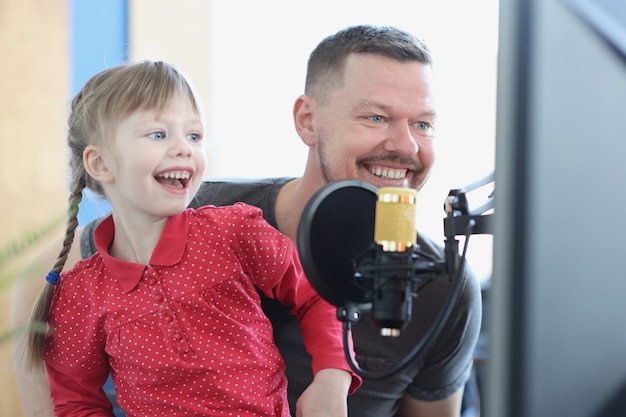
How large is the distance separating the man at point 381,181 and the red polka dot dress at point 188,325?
1.01 ft

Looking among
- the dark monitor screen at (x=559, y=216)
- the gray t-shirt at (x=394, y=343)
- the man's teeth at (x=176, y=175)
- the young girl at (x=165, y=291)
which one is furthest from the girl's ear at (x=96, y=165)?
the dark monitor screen at (x=559, y=216)

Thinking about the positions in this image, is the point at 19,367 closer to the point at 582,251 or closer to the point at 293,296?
the point at 293,296

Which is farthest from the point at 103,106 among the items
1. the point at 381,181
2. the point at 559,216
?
the point at 559,216

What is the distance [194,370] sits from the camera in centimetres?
118

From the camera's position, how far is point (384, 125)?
1634mm

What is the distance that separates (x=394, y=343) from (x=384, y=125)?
46cm

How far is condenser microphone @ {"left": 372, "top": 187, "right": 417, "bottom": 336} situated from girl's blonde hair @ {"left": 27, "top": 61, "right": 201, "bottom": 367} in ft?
1.86

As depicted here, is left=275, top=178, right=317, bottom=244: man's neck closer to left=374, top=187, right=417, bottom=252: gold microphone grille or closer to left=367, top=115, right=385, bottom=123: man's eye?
left=367, top=115, right=385, bottom=123: man's eye

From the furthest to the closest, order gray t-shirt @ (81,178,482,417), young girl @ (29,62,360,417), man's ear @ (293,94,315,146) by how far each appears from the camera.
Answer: man's ear @ (293,94,315,146)
gray t-shirt @ (81,178,482,417)
young girl @ (29,62,360,417)

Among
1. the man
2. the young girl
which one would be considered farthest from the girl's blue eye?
the man

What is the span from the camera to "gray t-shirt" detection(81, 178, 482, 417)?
5.22ft

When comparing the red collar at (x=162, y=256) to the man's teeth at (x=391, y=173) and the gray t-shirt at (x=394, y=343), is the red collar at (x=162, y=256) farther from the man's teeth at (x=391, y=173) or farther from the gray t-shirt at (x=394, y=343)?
the man's teeth at (x=391, y=173)

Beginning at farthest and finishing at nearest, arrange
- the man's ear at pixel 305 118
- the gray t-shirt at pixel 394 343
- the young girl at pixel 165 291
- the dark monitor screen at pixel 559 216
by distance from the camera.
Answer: the man's ear at pixel 305 118 < the gray t-shirt at pixel 394 343 < the young girl at pixel 165 291 < the dark monitor screen at pixel 559 216

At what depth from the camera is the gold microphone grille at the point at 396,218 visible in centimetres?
73
